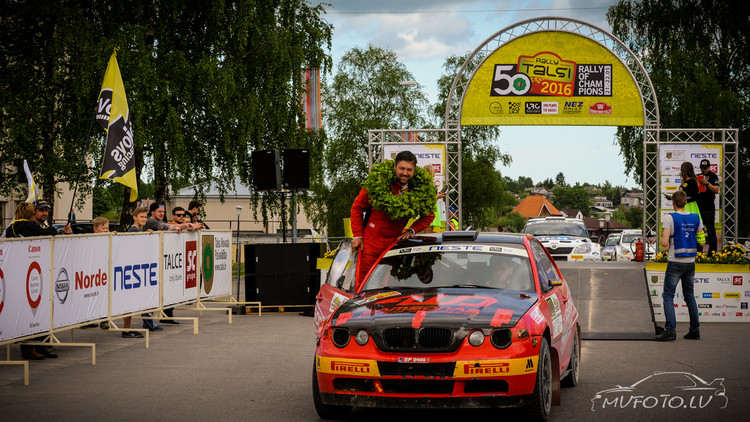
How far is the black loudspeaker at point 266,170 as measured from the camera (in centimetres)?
1917

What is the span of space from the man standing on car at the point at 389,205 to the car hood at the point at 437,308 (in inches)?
71.4

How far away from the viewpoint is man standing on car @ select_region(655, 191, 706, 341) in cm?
1267

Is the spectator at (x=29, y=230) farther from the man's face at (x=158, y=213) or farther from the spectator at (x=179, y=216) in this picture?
the spectator at (x=179, y=216)

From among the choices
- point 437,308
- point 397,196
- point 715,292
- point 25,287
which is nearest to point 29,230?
point 25,287

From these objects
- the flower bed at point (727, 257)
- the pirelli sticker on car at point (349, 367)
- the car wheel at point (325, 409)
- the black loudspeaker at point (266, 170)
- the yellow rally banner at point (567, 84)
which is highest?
the yellow rally banner at point (567, 84)

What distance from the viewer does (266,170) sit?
19391 millimetres

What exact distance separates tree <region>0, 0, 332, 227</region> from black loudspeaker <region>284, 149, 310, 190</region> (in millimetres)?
5851

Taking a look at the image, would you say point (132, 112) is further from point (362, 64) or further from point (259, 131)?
point (362, 64)

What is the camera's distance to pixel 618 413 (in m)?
7.39

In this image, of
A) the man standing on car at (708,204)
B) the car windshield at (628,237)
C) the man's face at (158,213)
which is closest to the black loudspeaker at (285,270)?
the man's face at (158,213)

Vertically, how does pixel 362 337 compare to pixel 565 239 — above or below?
below

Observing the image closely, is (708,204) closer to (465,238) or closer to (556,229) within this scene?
(556,229)

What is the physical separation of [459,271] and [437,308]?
1.07 meters

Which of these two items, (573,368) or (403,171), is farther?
(403,171)
